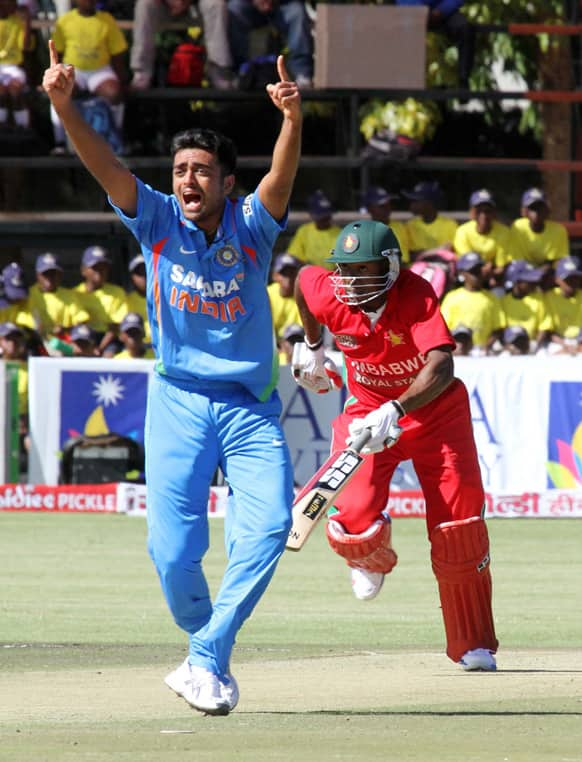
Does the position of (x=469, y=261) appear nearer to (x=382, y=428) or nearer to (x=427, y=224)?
(x=427, y=224)

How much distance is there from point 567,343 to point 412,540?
11.4ft

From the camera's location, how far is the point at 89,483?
15258mm

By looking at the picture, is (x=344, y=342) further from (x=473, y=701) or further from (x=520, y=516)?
(x=520, y=516)

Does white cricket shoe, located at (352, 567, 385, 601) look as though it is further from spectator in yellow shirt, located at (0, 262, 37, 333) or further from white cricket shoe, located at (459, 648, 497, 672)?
spectator in yellow shirt, located at (0, 262, 37, 333)

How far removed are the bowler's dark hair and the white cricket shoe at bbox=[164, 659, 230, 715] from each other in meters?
1.86

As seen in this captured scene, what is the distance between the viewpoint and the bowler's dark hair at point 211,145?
6527 millimetres

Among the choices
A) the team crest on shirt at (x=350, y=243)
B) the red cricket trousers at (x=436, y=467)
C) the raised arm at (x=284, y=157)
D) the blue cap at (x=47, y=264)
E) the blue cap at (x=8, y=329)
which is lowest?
the red cricket trousers at (x=436, y=467)

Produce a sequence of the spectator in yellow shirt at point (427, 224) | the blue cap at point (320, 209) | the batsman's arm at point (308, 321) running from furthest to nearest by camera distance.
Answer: the spectator in yellow shirt at point (427, 224), the blue cap at point (320, 209), the batsman's arm at point (308, 321)

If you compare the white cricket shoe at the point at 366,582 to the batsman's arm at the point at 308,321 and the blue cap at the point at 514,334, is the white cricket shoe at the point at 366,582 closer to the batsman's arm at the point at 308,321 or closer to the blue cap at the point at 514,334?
the batsman's arm at the point at 308,321

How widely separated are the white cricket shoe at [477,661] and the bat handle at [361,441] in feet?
4.20

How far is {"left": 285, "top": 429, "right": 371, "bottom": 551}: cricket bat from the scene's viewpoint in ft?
22.0

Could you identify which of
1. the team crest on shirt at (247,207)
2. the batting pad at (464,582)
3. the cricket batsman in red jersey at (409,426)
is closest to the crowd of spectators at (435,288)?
the cricket batsman in red jersey at (409,426)

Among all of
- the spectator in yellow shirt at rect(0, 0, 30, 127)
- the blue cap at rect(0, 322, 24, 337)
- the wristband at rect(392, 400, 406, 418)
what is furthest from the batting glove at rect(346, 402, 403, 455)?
the spectator in yellow shirt at rect(0, 0, 30, 127)

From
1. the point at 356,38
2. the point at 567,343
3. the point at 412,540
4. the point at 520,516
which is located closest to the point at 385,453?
the point at 412,540
